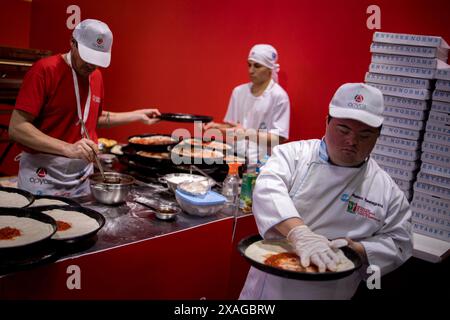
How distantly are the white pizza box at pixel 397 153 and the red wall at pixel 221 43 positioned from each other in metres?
1.27

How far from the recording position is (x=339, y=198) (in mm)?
1995

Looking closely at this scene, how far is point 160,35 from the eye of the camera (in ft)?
20.2

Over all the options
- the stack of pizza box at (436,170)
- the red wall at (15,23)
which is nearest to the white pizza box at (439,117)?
the stack of pizza box at (436,170)

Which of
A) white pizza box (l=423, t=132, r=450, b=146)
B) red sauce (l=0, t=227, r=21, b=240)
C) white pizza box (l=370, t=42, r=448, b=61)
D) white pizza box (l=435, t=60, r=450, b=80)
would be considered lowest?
red sauce (l=0, t=227, r=21, b=240)

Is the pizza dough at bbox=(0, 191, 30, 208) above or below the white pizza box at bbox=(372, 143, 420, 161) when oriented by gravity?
below

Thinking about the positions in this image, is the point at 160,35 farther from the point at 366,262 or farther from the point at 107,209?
the point at 366,262

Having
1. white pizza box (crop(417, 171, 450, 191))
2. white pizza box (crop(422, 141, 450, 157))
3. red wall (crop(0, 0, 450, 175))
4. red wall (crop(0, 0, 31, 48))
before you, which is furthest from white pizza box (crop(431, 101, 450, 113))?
red wall (crop(0, 0, 31, 48))

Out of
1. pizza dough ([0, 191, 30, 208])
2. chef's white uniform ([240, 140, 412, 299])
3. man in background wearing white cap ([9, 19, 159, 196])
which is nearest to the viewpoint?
chef's white uniform ([240, 140, 412, 299])

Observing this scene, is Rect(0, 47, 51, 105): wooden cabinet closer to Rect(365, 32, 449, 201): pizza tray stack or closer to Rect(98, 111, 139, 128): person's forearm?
Rect(98, 111, 139, 128): person's forearm

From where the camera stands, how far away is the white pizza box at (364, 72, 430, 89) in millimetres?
3152

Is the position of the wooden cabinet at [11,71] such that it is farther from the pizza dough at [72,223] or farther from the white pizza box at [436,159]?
the white pizza box at [436,159]

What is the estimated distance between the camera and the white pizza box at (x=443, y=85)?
10.1 ft

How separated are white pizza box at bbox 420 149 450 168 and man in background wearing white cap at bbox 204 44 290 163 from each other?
5.30ft

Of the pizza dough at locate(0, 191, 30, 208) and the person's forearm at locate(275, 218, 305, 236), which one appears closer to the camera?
the person's forearm at locate(275, 218, 305, 236)
